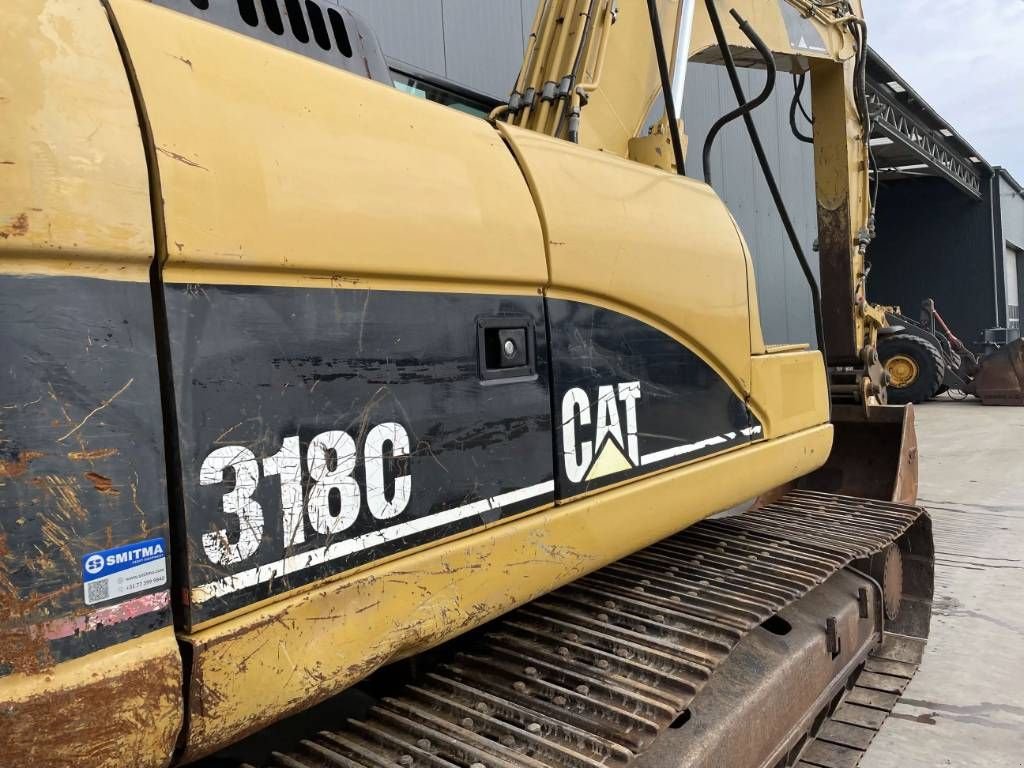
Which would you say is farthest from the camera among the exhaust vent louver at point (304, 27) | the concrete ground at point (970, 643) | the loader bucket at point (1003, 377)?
the loader bucket at point (1003, 377)

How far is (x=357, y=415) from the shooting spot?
1.40 meters

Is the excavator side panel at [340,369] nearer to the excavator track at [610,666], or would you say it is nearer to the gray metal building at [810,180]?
the excavator track at [610,666]

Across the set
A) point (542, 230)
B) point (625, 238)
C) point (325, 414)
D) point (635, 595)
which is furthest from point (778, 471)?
point (325, 414)

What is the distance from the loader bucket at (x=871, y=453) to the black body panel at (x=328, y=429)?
3.44m

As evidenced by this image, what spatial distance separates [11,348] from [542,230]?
3.56 feet

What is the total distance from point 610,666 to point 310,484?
1026 mm

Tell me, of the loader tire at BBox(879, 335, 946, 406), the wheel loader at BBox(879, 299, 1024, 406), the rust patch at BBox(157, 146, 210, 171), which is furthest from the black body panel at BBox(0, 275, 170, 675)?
the loader tire at BBox(879, 335, 946, 406)

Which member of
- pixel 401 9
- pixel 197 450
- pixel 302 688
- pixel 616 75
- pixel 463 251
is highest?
pixel 401 9

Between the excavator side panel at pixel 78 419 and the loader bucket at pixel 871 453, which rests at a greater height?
the excavator side panel at pixel 78 419

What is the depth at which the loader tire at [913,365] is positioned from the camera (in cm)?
1423

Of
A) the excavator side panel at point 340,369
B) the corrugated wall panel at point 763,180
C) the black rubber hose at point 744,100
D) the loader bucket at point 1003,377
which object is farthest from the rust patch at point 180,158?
the loader bucket at point 1003,377

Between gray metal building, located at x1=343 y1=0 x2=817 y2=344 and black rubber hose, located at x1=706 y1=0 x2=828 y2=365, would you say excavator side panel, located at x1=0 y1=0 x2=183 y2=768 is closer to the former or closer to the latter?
black rubber hose, located at x1=706 y1=0 x2=828 y2=365

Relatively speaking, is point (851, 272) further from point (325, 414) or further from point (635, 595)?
point (325, 414)

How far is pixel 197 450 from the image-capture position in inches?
46.5
